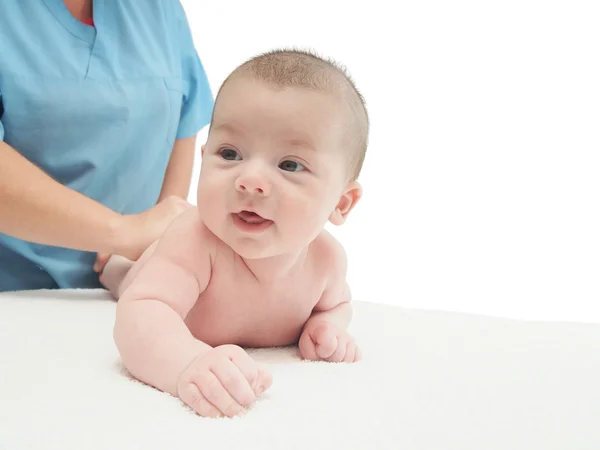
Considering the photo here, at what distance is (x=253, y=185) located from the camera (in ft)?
2.36

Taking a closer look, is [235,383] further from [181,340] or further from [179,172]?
[179,172]

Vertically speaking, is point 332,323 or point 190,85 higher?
point 190,85

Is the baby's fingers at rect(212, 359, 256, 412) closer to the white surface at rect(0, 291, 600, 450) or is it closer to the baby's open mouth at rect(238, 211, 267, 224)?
the white surface at rect(0, 291, 600, 450)

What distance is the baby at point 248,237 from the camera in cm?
68

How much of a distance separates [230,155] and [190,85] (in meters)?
0.84

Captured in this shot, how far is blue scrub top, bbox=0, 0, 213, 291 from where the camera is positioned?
1.18 meters

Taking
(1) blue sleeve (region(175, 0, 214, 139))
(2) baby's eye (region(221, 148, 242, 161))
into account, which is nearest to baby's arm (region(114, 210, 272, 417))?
(2) baby's eye (region(221, 148, 242, 161))

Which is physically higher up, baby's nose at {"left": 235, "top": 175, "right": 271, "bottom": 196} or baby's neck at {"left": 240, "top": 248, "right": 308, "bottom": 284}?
baby's nose at {"left": 235, "top": 175, "right": 271, "bottom": 196}

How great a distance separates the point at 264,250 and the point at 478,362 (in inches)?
12.3

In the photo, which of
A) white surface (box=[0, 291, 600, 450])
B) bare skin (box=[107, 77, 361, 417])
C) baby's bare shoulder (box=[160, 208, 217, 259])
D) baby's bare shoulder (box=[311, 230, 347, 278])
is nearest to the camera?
white surface (box=[0, 291, 600, 450])

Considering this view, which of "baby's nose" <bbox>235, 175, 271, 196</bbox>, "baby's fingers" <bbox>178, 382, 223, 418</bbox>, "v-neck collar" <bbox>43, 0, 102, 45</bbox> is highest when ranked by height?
"v-neck collar" <bbox>43, 0, 102, 45</bbox>

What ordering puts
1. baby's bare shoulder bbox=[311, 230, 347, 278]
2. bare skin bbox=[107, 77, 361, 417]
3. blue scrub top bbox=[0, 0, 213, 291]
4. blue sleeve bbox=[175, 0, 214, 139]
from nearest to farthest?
1. bare skin bbox=[107, 77, 361, 417]
2. baby's bare shoulder bbox=[311, 230, 347, 278]
3. blue scrub top bbox=[0, 0, 213, 291]
4. blue sleeve bbox=[175, 0, 214, 139]

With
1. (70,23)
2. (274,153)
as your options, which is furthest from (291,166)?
(70,23)

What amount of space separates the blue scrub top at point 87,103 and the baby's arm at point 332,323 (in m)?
0.58
